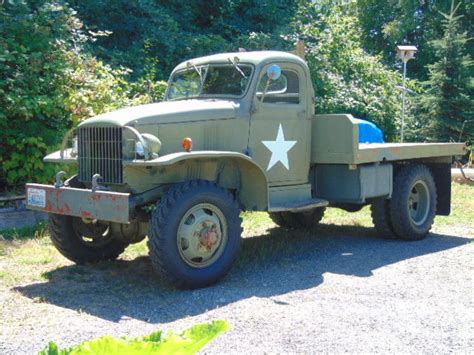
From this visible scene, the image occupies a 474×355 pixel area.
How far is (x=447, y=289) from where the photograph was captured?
18.3 ft

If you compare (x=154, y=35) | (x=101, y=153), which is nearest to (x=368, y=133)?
(x=101, y=153)

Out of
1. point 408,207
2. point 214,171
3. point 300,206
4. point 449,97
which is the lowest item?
point 408,207

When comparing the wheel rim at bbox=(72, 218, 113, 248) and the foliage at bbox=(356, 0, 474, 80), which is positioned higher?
the foliage at bbox=(356, 0, 474, 80)

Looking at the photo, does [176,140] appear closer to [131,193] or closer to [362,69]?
[131,193]

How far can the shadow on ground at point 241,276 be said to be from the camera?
204 inches

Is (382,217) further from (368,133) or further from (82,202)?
(82,202)

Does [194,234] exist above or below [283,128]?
below

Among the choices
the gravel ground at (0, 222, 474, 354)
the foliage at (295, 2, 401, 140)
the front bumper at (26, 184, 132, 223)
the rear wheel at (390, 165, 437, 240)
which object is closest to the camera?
the gravel ground at (0, 222, 474, 354)

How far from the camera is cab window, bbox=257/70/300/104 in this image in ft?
22.0

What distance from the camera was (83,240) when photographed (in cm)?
645

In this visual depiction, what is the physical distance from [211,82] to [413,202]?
299 cm

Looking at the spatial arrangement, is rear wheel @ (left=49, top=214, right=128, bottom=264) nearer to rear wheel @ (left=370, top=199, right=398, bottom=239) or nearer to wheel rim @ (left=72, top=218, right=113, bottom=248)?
wheel rim @ (left=72, top=218, right=113, bottom=248)

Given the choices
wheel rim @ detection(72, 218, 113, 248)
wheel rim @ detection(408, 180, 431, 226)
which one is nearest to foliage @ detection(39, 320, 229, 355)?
wheel rim @ detection(72, 218, 113, 248)

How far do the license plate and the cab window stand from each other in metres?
2.19
